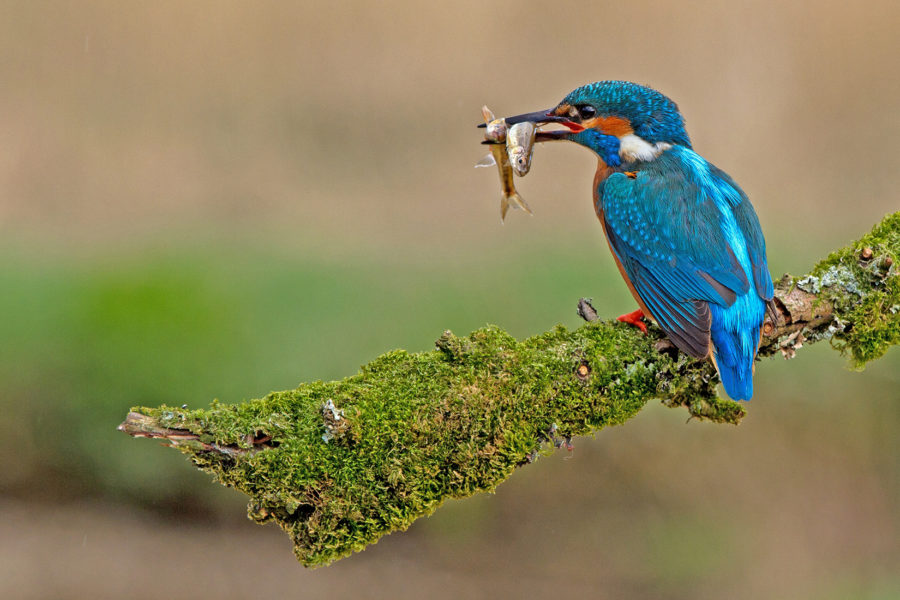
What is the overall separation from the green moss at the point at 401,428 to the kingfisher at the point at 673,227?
0.26 m

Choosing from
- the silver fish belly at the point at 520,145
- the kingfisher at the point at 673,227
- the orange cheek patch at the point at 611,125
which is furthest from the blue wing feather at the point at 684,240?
the silver fish belly at the point at 520,145

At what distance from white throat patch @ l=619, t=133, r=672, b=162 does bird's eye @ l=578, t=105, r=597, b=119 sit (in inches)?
4.6

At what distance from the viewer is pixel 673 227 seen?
233 centimetres

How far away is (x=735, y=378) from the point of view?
82.7 inches

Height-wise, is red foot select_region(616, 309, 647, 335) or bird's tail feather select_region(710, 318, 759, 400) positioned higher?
red foot select_region(616, 309, 647, 335)

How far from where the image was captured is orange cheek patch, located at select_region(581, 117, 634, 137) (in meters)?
2.55

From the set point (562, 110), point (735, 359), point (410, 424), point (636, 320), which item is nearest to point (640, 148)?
point (562, 110)

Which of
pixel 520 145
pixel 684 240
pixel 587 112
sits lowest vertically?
pixel 684 240

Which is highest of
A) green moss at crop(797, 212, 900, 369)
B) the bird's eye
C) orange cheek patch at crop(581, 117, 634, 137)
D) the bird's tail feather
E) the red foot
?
the bird's eye

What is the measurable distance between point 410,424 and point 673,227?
1.00 m

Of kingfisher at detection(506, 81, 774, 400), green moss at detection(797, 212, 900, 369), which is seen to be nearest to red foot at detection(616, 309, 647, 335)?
kingfisher at detection(506, 81, 774, 400)

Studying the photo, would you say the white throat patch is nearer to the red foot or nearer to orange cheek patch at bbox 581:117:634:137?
orange cheek patch at bbox 581:117:634:137

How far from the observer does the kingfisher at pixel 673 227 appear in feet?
7.02

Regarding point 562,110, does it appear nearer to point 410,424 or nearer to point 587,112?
point 587,112
